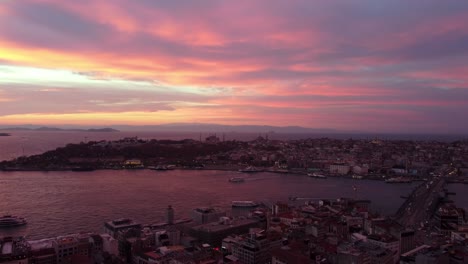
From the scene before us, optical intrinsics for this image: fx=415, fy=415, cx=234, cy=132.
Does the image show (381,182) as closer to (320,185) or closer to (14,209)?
(320,185)

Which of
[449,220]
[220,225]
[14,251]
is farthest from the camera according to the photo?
[449,220]

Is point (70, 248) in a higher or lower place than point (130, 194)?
higher

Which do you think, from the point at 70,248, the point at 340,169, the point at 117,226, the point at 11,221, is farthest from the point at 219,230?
the point at 340,169

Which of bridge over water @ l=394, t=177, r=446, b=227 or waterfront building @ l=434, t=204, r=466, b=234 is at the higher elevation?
waterfront building @ l=434, t=204, r=466, b=234

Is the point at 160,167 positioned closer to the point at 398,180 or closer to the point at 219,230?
the point at 398,180

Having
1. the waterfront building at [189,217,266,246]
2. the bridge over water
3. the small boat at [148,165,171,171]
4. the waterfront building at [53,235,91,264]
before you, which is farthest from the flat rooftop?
the small boat at [148,165,171,171]

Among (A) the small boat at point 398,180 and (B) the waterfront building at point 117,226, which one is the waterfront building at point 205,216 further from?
(A) the small boat at point 398,180

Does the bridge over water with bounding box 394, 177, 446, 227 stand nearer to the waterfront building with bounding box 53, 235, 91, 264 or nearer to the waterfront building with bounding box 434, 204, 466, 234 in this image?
the waterfront building with bounding box 434, 204, 466, 234

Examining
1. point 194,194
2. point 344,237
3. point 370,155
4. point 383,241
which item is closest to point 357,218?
point 344,237

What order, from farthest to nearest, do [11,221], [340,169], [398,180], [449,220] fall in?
1. [340,169]
2. [398,180]
3. [449,220]
4. [11,221]
